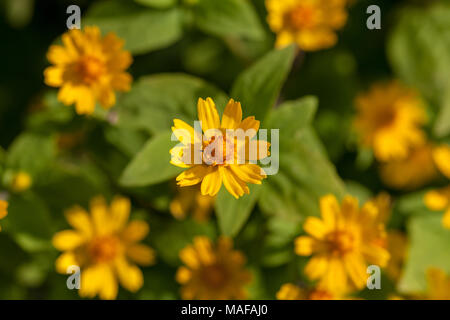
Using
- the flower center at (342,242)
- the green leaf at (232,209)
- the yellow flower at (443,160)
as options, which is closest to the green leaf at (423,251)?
the yellow flower at (443,160)

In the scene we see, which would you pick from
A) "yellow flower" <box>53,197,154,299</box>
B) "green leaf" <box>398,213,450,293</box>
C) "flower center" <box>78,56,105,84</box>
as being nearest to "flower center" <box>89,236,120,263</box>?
"yellow flower" <box>53,197,154,299</box>

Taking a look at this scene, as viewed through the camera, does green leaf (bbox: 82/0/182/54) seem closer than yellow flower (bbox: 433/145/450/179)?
Yes

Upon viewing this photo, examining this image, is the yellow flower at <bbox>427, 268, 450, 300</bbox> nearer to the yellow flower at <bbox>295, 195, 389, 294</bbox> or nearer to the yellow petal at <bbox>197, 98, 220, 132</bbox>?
the yellow flower at <bbox>295, 195, 389, 294</bbox>

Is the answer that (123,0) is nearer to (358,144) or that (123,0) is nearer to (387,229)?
(358,144)

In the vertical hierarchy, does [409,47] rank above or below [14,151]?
above
